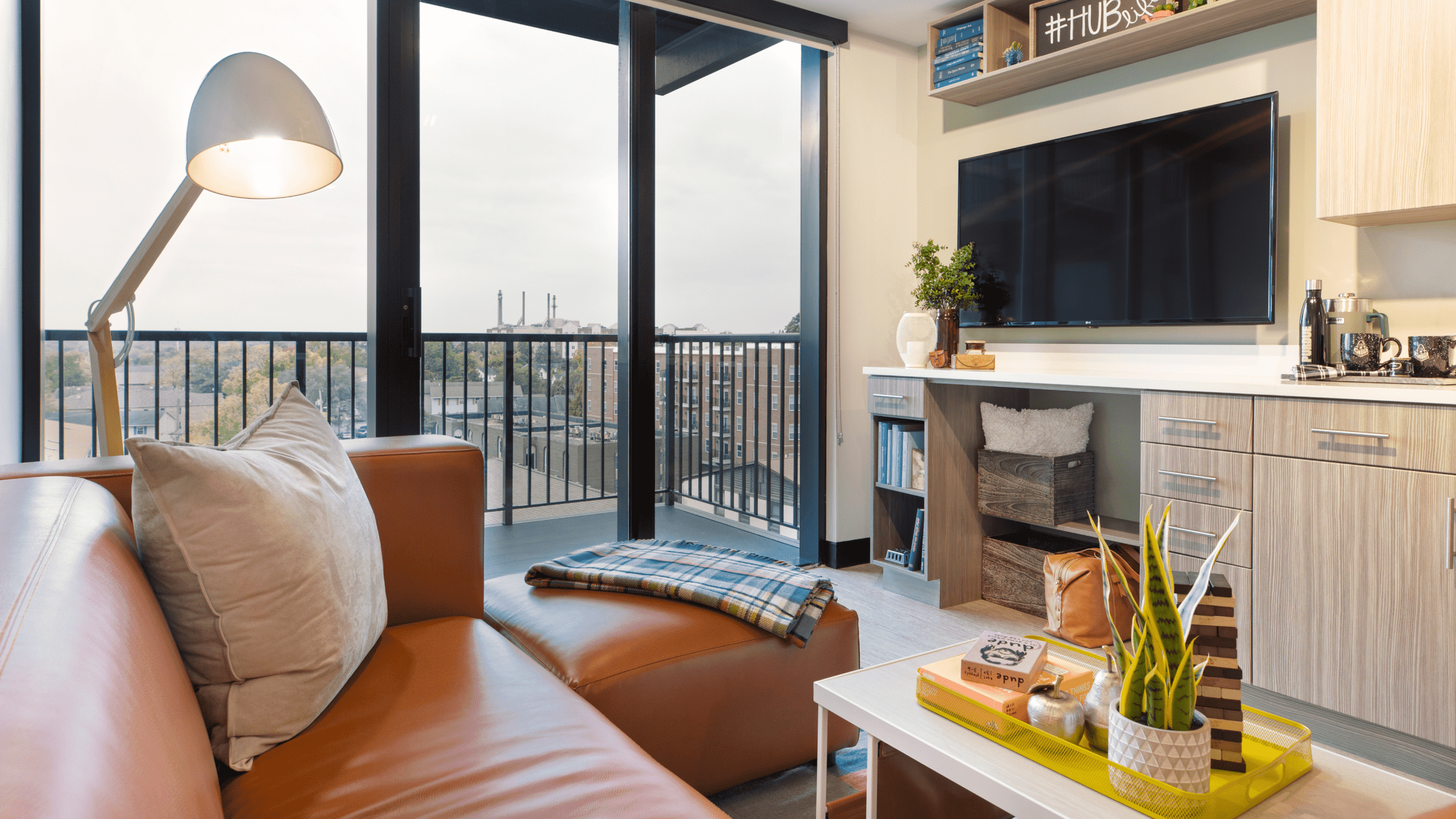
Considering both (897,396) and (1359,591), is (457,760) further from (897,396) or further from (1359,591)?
(897,396)

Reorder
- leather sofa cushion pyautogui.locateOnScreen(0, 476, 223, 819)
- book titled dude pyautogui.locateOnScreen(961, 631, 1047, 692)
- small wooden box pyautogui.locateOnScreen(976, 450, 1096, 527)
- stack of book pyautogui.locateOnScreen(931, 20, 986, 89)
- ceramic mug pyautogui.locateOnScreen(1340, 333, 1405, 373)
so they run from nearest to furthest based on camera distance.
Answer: leather sofa cushion pyautogui.locateOnScreen(0, 476, 223, 819) < book titled dude pyautogui.locateOnScreen(961, 631, 1047, 692) < ceramic mug pyautogui.locateOnScreen(1340, 333, 1405, 373) < small wooden box pyautogui.locateOnScreen(976, 450, 1096, 527) < stack of book pyautogui.locateOnScreen(931, 20, 986, 89)

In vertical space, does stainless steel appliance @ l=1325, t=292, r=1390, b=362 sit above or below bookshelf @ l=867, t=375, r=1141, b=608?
above

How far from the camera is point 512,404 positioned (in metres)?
3.12

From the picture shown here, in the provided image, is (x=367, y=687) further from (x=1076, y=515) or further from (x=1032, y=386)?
(x=1076, y=515)

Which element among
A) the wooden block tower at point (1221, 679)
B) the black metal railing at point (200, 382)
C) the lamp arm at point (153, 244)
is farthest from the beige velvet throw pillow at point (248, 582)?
the black metal railing at point (200, 382)

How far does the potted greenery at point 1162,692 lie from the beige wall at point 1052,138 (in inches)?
79.5

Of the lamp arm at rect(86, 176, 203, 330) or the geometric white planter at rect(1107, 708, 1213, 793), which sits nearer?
the geometric white planter at rect(1107, 708, 1213, 793)

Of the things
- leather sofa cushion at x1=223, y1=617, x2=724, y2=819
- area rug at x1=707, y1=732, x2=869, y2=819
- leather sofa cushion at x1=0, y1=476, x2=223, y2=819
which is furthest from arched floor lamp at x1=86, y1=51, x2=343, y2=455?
area rug at x1=707, y1=732, x2=869, y2=819

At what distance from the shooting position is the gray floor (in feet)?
10.3

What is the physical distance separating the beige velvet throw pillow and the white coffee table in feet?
2.53

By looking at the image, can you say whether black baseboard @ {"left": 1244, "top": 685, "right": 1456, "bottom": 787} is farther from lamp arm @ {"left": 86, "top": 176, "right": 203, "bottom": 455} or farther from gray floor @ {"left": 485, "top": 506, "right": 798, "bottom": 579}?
lamp arm @ {"left": 86, "top": 176, "right": 203, "bottom": 455}

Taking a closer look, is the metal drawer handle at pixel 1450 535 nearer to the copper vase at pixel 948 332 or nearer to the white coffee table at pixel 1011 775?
the white coffee table at pixel 1011 775

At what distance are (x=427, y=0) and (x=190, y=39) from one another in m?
0.72

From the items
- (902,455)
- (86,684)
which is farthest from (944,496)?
(86,684)
